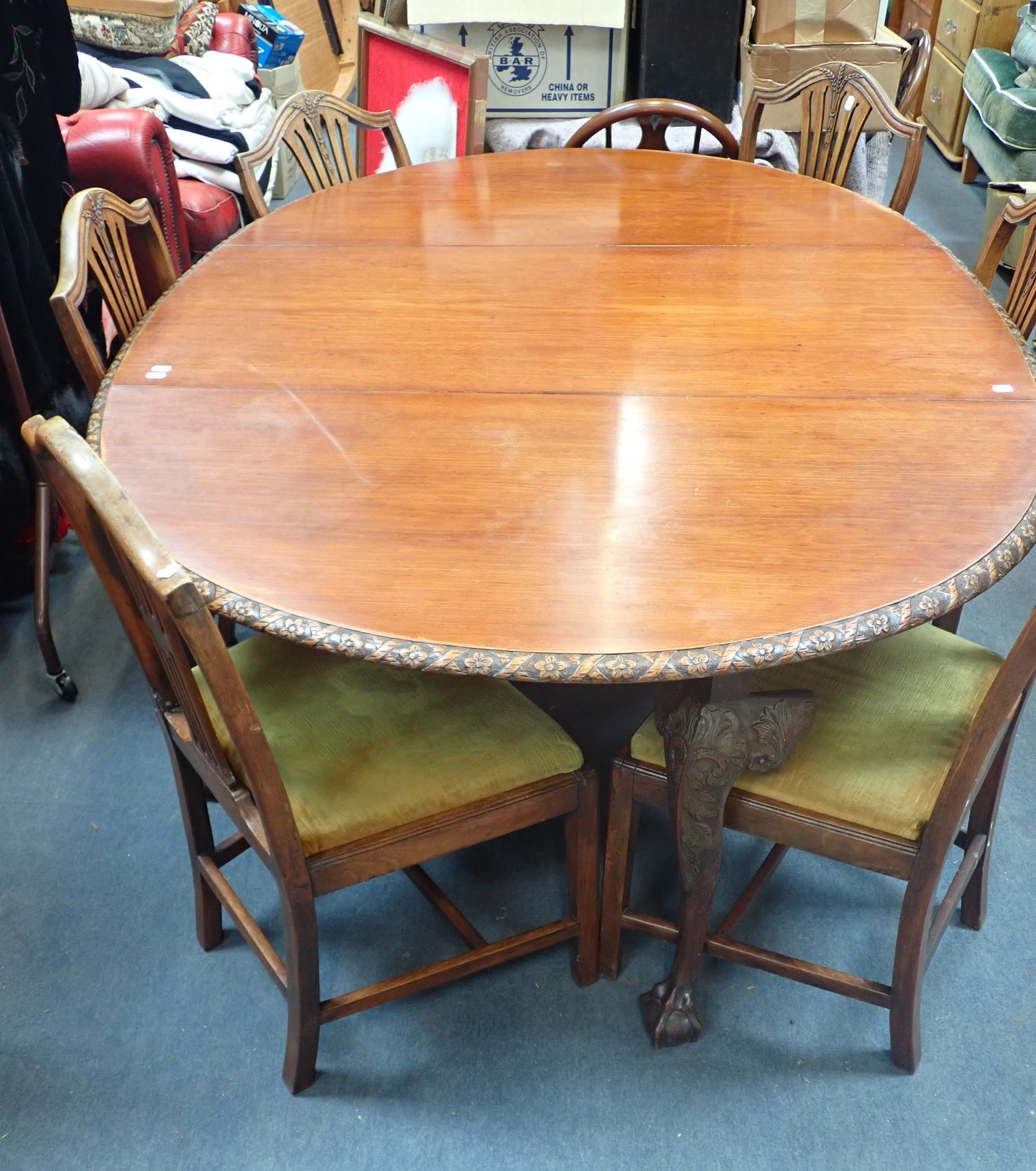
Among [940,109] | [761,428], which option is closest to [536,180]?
[761,428]

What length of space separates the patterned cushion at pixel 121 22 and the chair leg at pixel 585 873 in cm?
278

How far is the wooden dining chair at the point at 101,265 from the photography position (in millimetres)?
1386

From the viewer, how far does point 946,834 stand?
1.14m

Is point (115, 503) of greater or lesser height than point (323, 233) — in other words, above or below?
above

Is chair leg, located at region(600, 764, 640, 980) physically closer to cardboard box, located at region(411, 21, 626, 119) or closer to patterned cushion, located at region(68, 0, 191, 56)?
cardboard box, located at region(411, 21, 626, 119)

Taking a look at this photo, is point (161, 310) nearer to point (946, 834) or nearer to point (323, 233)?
point (323, 233)

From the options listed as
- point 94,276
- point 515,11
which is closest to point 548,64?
point 515,11

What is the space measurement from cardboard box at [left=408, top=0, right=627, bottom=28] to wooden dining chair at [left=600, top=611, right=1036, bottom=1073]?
202cm

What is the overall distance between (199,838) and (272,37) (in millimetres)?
3630

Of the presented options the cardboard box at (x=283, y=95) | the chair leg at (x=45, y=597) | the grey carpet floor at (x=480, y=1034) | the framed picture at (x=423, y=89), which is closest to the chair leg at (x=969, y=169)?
the framed picture at (x=423, y=89)

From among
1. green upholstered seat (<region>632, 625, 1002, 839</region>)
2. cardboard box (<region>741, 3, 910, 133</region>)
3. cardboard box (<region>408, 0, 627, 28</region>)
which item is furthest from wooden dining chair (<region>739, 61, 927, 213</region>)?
green upholstered seat (<region>632, 625, 1002, 839</region>)

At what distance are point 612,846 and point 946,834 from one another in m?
0.42

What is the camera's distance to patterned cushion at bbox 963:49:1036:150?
3391mm

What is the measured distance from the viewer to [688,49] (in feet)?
9.25
